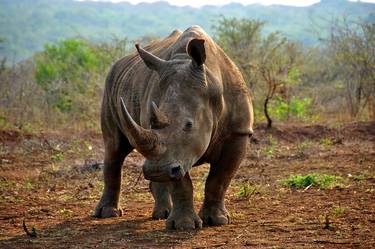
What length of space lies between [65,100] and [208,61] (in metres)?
14.2

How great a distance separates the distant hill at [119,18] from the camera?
101m

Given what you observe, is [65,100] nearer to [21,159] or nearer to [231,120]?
[21,159]

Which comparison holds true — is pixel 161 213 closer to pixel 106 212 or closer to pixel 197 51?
pixel 106 212

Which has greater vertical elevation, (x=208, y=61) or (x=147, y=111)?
(x=208, y=61)

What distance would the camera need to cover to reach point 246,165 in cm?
1152

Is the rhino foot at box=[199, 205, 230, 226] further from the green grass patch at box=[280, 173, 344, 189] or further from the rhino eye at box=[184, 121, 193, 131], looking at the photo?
the green grass patch at box=[280, 173, 344, 189]

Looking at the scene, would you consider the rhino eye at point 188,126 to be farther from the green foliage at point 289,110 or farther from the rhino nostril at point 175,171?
the green foliage at point 289,110

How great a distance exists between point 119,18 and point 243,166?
123 m

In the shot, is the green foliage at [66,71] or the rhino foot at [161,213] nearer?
the rhino foot at [161,213]

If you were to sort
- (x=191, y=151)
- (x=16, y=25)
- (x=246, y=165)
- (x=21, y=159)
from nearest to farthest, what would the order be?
(x=191, y=151) → (x=246, y=165) → (x=21, y=159) → (x=16, y=25)

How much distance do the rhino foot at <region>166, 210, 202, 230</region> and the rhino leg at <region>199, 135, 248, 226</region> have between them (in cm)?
26

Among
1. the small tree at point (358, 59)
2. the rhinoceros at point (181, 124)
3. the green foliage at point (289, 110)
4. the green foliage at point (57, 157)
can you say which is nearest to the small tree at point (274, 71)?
the green foliage at point (289, 110)

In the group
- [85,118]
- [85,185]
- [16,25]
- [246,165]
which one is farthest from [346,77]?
[16,25]

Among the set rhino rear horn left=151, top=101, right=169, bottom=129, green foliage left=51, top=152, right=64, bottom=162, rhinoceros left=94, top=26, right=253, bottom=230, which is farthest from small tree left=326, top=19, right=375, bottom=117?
rhino rear horn left=151, top=101, right=169, bottom=129
